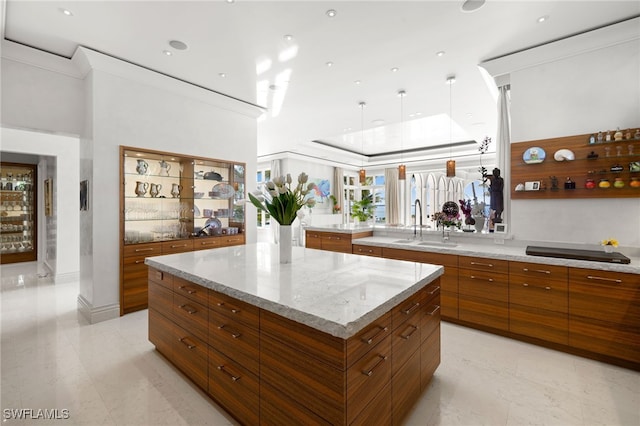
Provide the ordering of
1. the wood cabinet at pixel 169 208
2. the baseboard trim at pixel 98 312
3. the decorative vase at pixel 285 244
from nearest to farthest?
1. the decorative vase at pixel 285 244
2. the baseboard trim at pixel 98 312
3. the wood cabinet at pixel 169 208

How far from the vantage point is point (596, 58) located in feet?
9.50

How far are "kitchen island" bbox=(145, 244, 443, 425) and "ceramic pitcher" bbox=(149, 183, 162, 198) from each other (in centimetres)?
194

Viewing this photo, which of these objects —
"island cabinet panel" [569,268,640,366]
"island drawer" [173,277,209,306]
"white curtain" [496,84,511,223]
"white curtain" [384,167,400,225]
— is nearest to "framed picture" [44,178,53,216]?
"island drawer" [173,277,209,306]

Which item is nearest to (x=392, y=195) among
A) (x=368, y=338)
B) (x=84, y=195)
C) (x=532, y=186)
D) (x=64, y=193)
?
(x=532, y=186)

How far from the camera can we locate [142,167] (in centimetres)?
393

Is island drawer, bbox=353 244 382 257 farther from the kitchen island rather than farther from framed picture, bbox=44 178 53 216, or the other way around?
framed picture, bbox=44 178 53 216

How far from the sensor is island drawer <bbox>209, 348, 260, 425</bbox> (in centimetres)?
159

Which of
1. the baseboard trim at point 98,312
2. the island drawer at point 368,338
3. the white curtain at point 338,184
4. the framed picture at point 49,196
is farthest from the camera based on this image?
the white curtain at point 338,184

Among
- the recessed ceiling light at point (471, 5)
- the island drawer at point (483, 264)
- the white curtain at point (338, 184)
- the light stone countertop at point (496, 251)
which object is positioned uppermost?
the recessed ceiling light at point (471, 5)

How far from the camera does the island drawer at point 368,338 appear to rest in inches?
47.8

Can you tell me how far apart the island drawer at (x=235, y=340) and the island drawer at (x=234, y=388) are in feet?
0.15

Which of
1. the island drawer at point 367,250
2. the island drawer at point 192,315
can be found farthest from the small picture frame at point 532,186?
the island drawer at point 192,315

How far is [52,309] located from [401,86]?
18.9 feet

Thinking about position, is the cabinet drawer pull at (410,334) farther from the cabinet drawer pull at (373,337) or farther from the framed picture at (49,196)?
the framed picture at (49,196)
